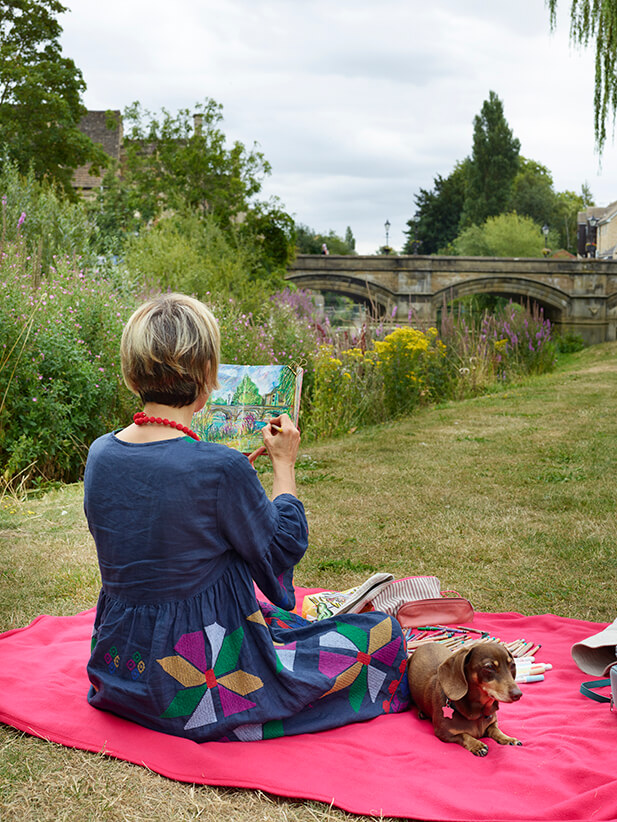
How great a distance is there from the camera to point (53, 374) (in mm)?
7098

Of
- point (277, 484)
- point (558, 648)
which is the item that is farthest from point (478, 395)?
point (277, 484)

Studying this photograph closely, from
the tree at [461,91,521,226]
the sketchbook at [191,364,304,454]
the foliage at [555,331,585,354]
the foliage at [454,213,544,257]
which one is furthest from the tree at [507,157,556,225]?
the sketchbook at [191,364,304,454]

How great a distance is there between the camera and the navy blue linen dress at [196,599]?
2.25 metres

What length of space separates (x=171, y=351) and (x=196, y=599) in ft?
2.47

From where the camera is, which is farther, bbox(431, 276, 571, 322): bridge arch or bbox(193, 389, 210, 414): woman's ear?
bbox(431, 276, 571, 322): bridge arch

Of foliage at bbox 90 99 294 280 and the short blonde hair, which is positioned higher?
foliage at bbox 90 99 294 280

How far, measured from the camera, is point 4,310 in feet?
22.0

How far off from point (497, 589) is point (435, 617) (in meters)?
1.00

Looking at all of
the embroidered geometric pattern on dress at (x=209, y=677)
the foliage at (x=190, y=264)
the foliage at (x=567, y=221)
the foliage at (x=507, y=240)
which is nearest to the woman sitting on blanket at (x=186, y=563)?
the embroidered geometric pattern on dress at (x=209, y=677)

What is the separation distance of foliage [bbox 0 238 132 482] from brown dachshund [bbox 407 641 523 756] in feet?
15.9

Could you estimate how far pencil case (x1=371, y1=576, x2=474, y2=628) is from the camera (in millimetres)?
3365

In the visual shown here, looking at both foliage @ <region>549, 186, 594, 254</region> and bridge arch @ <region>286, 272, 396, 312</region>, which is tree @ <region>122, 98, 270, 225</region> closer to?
bridge arch @ <region>286, 272, 396, 312</region>

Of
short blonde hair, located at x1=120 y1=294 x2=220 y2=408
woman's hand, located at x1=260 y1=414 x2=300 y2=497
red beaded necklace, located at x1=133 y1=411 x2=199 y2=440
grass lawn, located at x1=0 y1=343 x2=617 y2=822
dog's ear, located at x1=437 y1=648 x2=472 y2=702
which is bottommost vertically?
grass lawn, located at x1=0 y1=343 x2=617 y2=822

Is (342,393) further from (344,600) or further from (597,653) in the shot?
(597,653)
